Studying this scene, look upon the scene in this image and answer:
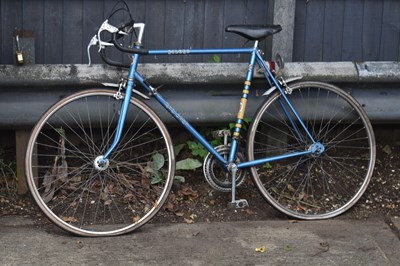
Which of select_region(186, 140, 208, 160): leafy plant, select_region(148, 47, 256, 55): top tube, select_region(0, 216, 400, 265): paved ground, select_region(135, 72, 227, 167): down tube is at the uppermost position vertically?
select_region(148, 47, 256, 55): top tube

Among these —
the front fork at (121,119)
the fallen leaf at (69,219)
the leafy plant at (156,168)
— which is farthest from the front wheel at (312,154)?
the fallen leaf at (69,219)

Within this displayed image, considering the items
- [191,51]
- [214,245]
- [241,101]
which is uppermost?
[191,51]

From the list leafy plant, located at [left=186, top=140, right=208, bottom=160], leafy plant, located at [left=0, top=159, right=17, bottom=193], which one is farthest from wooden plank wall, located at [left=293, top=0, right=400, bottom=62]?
leafy plant, located at [left=0, top=159, right=17, bottom=193]

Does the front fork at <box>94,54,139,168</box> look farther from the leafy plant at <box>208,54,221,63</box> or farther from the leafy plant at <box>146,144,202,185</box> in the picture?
Answer: the leafy plant at <box>208,54,221,63</box>

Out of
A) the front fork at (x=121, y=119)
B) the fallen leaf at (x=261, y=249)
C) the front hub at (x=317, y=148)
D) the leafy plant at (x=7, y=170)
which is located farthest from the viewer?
the leafy plant at (x=7, y=170)

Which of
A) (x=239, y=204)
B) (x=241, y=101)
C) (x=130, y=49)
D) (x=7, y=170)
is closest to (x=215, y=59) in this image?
(x=241, y=101)

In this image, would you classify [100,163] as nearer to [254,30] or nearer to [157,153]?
[157,153]

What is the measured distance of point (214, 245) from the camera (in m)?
5.53

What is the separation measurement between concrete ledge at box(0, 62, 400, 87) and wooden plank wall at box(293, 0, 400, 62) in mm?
468

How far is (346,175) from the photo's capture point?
6664 millimetres

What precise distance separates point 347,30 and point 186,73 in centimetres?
146

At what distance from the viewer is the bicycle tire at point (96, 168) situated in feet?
18.7

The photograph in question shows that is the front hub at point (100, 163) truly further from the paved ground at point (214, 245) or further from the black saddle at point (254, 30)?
the black saddle at point (254, 30)

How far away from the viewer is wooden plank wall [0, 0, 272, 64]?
249 inches
